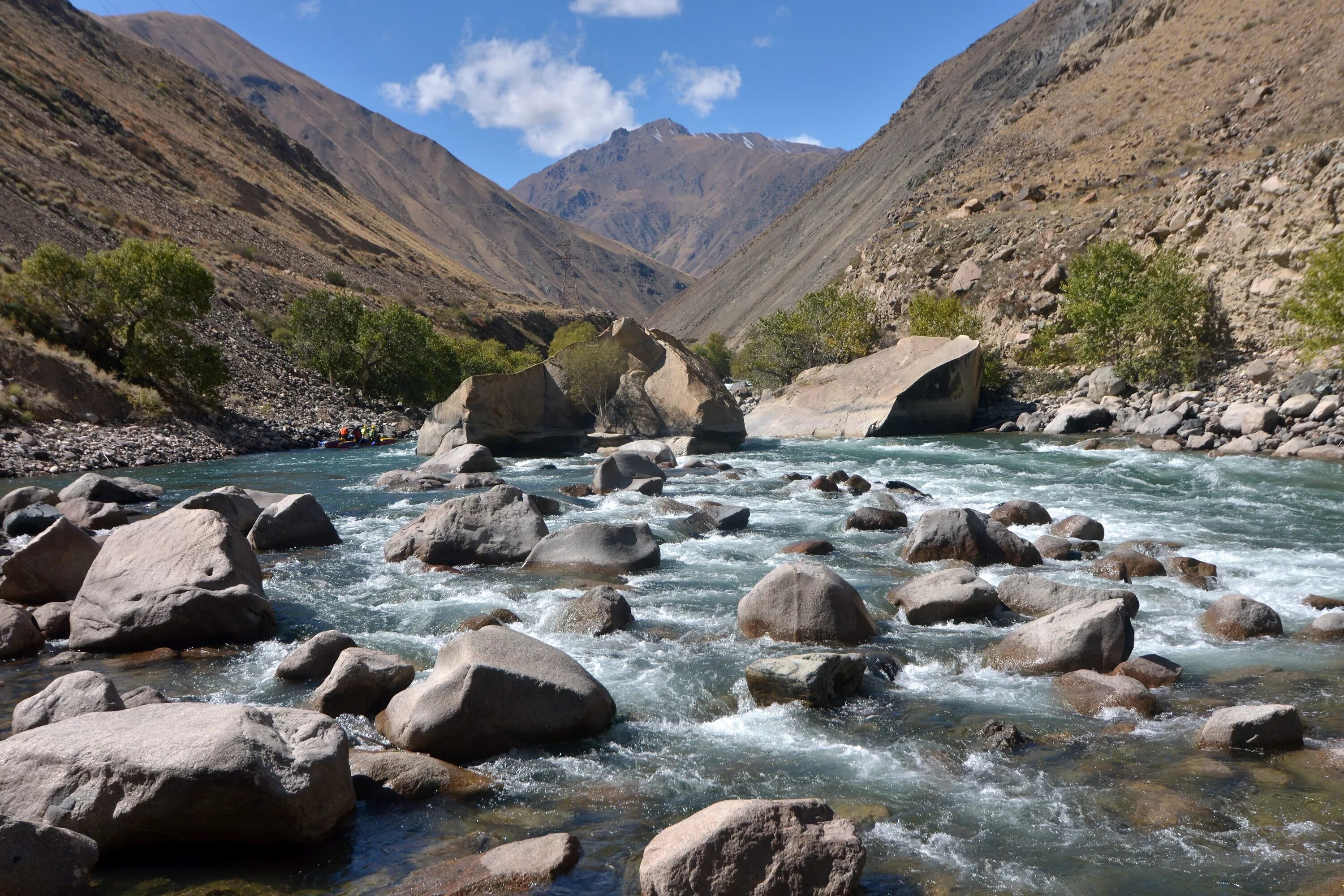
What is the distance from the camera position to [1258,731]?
7.36 m

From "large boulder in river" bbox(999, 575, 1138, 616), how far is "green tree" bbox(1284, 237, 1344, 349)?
25437mm

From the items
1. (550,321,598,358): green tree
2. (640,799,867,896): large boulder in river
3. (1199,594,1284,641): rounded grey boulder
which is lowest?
(1199,594,1284,641): rounded grey boulder

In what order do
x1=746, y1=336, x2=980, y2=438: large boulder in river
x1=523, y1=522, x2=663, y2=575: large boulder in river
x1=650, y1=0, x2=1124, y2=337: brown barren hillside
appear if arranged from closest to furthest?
x1=523, y1=522, x2=663, y2=575: large boulder in river → x1=746, y1=336, x2=980, y2=438: large boulder in river → x1=650, y1=0, x2=1124, y2=337: brown barren hillside

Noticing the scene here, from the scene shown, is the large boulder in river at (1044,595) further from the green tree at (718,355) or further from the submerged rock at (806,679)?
the green tree at (718,355)

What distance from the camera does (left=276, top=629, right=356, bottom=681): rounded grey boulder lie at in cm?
934

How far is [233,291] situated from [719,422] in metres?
40.1

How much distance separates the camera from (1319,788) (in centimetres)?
672

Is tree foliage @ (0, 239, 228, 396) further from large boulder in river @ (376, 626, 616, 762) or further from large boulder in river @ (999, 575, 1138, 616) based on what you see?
large boulder in river @ (999, 575, 1138, 616)

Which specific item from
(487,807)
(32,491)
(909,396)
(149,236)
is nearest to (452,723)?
(487,807)

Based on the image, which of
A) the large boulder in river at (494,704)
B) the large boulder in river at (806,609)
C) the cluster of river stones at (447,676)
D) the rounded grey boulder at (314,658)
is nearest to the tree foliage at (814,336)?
the cluster of river stones at (447,676)

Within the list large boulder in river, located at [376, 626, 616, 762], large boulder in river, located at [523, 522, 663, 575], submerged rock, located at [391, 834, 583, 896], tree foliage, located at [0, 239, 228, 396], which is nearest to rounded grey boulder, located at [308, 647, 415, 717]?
large boulder in river, located at [376, 626, 616, 762]

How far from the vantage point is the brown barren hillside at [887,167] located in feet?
339

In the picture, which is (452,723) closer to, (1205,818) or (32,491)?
(1205,818)

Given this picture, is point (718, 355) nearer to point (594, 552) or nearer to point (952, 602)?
point (594, 552)
